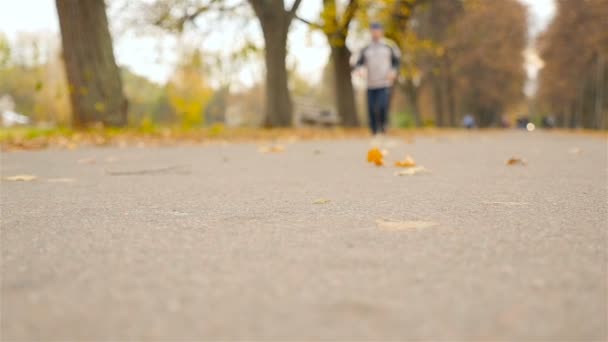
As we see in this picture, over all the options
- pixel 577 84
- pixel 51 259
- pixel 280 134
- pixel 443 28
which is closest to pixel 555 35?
pixel 577 84

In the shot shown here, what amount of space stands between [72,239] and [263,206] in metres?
1.04

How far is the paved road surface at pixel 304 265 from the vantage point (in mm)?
1194

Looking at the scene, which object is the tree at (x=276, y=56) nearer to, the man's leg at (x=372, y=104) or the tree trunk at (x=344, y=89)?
the tree trunk at (x=344, y=89)

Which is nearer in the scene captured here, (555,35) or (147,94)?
(555,35)

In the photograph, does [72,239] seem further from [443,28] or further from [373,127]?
[443,28]

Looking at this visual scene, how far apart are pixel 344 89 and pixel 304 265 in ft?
56.0

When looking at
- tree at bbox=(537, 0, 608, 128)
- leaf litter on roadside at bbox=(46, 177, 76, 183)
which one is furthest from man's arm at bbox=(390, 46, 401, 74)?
tree at bbox=(537, 0, 608, 128)

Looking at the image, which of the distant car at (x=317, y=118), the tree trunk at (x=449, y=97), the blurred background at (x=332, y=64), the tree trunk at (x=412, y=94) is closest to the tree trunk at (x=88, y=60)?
the blurred background at (x=332, y=64)

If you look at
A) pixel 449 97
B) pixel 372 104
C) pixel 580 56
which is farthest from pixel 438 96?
pixel 372 104

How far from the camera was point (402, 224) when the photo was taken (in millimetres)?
2270

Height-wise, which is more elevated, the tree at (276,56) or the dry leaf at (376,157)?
the tree at (276,56)

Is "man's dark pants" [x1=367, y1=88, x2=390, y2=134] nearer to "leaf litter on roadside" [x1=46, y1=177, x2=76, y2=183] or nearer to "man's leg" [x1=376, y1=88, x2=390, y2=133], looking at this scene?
"man's leg" [x1=376, y1=88, x2=390, y2=133]

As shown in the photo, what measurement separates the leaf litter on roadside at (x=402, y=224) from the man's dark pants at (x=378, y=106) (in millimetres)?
7256

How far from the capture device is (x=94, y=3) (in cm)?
1069
